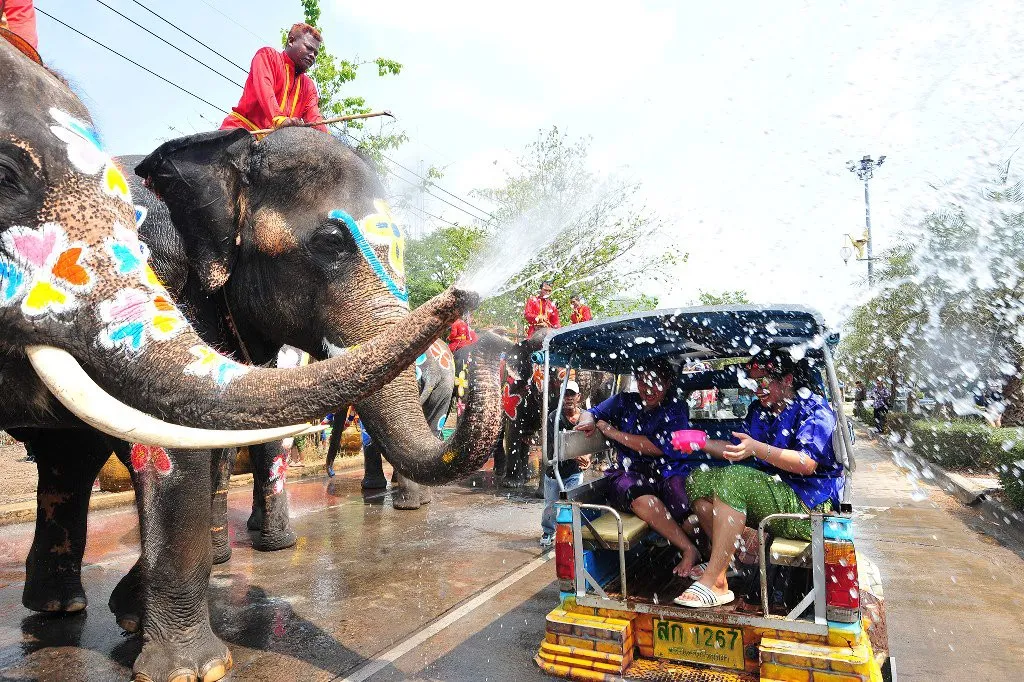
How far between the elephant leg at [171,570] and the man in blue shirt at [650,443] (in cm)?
246

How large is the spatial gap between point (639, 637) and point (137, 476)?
108 inches

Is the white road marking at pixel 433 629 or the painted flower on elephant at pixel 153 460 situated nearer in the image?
the painted flower on elephant at pixel 153 460

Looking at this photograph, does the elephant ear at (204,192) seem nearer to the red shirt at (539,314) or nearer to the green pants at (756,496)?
the green pants at (756,496)

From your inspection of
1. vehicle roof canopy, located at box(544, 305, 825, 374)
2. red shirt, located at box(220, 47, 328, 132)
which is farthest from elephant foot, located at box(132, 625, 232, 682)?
red shirt, located at box(220, 47, 328, 132)

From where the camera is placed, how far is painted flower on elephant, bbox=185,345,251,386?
8.16ft

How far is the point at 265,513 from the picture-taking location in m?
7.01

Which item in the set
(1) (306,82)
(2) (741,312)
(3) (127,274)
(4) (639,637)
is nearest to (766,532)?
(4) (639,637)

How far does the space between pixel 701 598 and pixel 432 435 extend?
1.61 metres

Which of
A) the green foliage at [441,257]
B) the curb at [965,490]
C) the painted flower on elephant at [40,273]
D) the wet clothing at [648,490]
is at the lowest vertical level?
the curb at [965,490]

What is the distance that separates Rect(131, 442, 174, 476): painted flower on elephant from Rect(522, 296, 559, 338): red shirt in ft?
22.4

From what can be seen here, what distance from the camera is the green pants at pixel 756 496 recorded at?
393cm

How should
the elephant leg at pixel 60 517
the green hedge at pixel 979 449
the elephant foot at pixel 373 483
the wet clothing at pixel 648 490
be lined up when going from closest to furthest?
1. the wet clothing at pixel 648 490
2. the elephant leg at pixel 60 517
3. the green hedge at pixel 979 449
4. the elephant foot at pixel 373 483

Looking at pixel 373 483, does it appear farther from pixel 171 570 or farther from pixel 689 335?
pixel 689 335

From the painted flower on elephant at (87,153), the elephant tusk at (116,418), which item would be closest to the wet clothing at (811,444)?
the elephant tusk at (116,418)
